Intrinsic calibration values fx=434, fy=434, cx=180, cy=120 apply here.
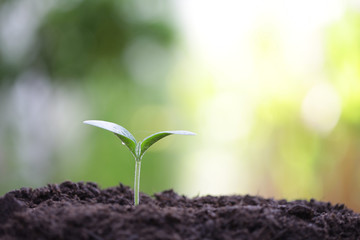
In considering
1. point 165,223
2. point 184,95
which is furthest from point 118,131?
point 184,95

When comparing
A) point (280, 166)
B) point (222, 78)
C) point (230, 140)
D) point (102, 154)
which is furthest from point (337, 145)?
point (102, 154)

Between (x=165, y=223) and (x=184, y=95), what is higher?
(x=184, y=95)

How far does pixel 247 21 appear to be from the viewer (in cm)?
482

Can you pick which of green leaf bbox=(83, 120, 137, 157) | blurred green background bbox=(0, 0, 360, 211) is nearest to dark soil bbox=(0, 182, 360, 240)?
green leaf bbox=(83, 120, 137, 157)

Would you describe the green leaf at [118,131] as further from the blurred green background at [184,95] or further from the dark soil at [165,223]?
the blurred green background at [184,95]

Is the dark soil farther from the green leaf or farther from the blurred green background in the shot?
the blurred green background

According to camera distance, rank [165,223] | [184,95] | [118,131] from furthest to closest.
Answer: [184,95] < [118,131] < [165,223]

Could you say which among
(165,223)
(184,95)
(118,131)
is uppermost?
(184,95)

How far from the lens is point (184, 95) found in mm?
5223

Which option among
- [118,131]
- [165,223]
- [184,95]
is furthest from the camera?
[184,95]

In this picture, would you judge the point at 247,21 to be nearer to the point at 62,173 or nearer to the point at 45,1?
the point at 45,1

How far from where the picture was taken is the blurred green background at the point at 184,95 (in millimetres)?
4195

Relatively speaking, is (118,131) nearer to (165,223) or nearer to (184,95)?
(165,223)

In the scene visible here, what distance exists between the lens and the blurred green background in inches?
165
